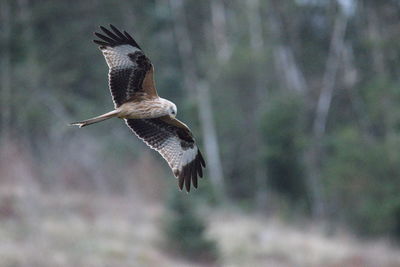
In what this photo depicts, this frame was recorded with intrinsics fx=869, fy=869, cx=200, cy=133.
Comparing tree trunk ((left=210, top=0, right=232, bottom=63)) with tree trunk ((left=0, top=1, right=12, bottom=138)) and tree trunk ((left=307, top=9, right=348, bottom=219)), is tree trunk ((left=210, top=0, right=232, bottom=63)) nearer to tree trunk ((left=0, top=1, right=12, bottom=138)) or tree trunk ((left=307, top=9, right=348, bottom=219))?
tree trunk ((left=307, top=9, right=348, bottom=219))

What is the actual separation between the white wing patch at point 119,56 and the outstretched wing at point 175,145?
104 centimetres

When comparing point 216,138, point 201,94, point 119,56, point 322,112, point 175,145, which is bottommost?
point 216,138

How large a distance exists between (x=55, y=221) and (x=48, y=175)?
2.39 metres

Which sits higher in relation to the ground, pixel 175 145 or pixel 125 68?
pixel 125 68

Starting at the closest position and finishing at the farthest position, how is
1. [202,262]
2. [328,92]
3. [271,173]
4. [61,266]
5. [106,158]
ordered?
[61,266]
[202,262]
[106,158]
[271,173]
[328,92]

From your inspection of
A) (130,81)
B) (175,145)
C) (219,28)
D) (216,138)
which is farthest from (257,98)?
(130,81)

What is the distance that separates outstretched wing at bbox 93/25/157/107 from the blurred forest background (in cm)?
875

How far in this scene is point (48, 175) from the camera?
24.0 metres

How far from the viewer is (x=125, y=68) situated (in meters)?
9.60

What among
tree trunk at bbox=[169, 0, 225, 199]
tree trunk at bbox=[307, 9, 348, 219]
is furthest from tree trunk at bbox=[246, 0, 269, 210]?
tree trunk at bbox=[307, 9, 348, 219]

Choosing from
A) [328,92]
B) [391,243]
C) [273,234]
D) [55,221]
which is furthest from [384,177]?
[55,221]

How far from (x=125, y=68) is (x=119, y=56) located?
0.15 m

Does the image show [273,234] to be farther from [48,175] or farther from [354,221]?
[48,175]

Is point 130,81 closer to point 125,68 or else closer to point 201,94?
point 125,68
